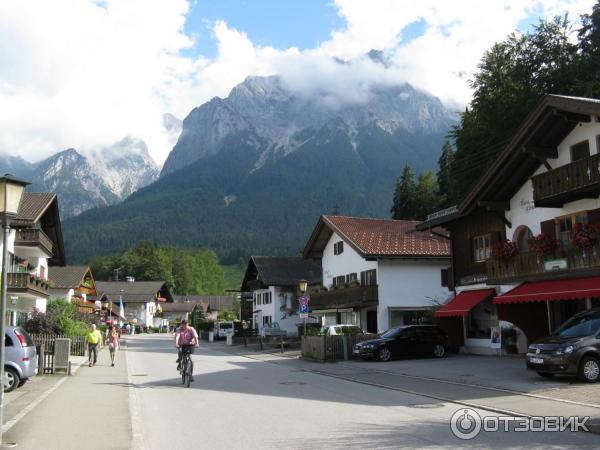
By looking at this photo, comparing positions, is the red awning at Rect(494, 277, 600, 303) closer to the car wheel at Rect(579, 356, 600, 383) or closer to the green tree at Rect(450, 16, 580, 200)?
the car wheel at Rect(579, 356, 600, 383)

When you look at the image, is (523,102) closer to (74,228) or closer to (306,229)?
(306,229)


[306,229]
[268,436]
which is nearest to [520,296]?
[268,436]

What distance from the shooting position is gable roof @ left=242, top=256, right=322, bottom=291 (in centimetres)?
5850

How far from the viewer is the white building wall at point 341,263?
131 ft

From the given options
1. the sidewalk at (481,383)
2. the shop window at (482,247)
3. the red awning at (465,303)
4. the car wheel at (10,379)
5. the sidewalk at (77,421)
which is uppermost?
the shop window at (482,247)

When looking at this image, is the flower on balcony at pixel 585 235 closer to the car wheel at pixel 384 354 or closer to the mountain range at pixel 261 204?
the car wheel at pixel 384 354

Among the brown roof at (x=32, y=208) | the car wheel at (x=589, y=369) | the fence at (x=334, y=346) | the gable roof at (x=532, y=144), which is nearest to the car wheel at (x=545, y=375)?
the car wheel at (x=589, y=369)

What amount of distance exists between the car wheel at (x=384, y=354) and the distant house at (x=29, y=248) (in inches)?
685

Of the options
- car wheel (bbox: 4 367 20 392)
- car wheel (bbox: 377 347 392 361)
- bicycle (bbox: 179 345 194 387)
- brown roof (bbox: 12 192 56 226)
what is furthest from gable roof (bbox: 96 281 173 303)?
car wheel (bbox: 4 367 20 392)

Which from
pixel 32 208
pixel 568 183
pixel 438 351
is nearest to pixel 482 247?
pixel 438 351

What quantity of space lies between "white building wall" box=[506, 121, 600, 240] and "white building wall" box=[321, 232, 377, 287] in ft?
43.8

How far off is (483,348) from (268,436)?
19626 mm

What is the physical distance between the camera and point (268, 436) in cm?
1001

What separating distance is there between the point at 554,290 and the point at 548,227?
3.75 m
